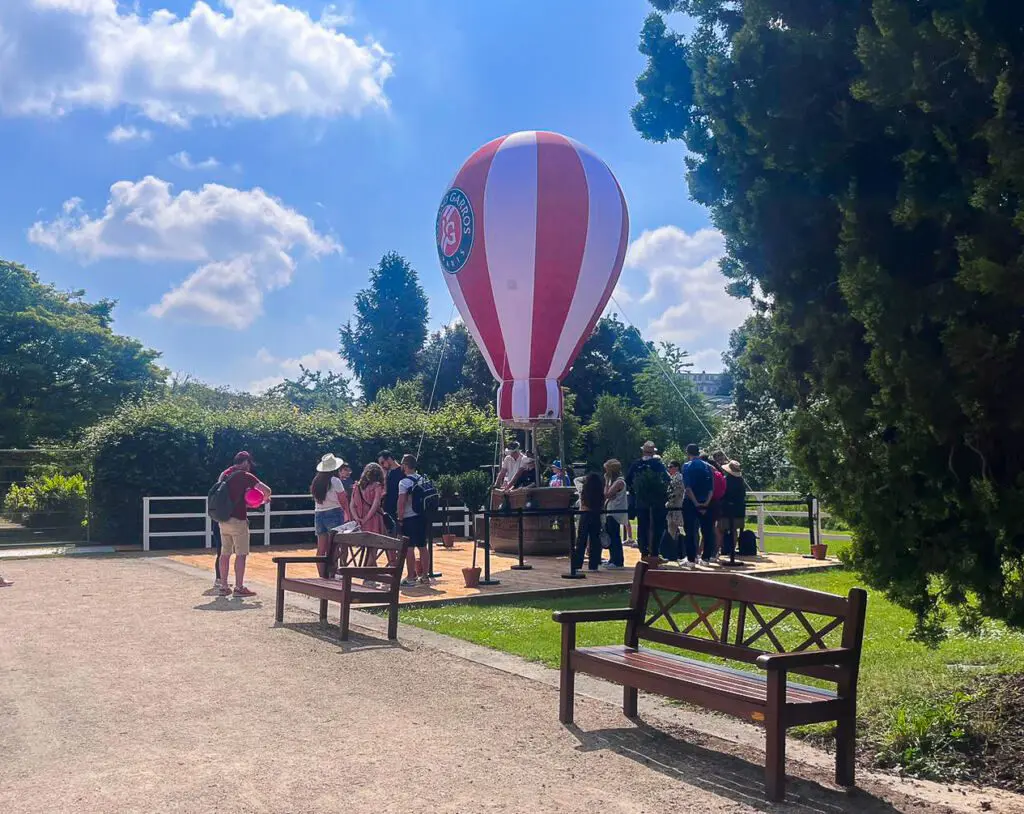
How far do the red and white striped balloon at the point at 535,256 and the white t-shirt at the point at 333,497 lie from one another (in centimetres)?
734

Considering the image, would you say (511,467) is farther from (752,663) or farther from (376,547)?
(752,663)

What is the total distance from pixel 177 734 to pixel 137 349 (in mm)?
46492

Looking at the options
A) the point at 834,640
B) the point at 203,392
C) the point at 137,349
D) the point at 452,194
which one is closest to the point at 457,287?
the point at 452,194

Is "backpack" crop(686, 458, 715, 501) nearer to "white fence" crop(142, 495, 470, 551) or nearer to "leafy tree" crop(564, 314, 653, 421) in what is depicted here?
"white fence" crop(142, 495, 470, 551)

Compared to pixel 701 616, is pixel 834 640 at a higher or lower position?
lower

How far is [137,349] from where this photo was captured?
160ft

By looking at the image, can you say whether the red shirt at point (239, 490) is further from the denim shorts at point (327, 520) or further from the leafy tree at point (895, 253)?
the leafy tree at point (895, 253)

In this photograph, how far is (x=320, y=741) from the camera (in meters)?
5.55

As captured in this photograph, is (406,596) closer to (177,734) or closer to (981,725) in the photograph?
(177,734)

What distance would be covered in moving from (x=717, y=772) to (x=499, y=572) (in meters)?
9.75

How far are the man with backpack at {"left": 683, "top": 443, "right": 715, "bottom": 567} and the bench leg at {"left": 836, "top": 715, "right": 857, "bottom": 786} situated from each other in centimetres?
899

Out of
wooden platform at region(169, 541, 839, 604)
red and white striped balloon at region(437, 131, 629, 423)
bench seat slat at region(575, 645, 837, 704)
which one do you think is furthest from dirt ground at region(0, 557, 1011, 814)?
red and white striped balloon at region(437, 131, 629, 423)

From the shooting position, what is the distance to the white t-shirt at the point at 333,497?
12.8 meters

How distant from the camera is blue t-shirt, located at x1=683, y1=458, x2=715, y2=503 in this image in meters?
14.0
